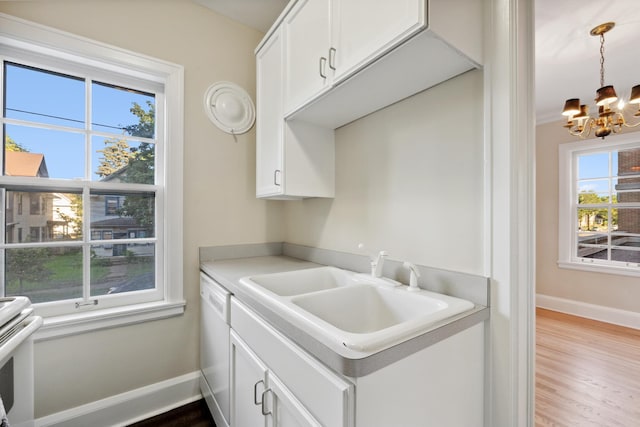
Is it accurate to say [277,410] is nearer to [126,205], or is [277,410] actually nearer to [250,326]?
[250,326]

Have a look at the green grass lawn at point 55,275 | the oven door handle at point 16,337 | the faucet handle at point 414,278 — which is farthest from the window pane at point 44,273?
the faucet handle at point 414,278

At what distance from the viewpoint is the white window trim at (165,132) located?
54.3 inches

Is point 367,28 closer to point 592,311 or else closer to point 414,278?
point 414,278

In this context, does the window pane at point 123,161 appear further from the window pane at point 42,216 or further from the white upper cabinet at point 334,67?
the white upper cabinet at point 334,67

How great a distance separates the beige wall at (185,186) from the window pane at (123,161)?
9.2 inches

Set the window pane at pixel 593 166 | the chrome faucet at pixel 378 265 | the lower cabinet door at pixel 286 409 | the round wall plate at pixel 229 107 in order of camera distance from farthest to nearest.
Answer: the window pane at pixel 593 166 < the round wall plate at pixel 229 107 < the chrome faucet at pixel 378 265 < the lower cabinet door at pixel 286 409

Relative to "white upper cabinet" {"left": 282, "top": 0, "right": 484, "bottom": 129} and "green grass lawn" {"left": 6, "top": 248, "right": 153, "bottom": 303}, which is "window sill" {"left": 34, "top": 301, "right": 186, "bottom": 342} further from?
"white upper cabinet" {"left": 282, "top": 0, "right": 484, "bottom": 129}

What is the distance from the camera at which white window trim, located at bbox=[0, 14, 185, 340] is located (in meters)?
1.38

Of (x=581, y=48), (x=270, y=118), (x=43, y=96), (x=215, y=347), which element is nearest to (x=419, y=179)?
(x=270, y=118)

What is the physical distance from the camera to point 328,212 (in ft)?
5.85

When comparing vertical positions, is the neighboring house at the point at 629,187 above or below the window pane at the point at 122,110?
below

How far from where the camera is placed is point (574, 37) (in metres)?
2.01

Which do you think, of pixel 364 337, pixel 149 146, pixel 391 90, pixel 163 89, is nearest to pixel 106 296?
pixel 149 146

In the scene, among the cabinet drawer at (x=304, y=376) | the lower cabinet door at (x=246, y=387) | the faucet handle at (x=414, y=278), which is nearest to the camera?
the cabinet drawer at (x=304, y=376)
